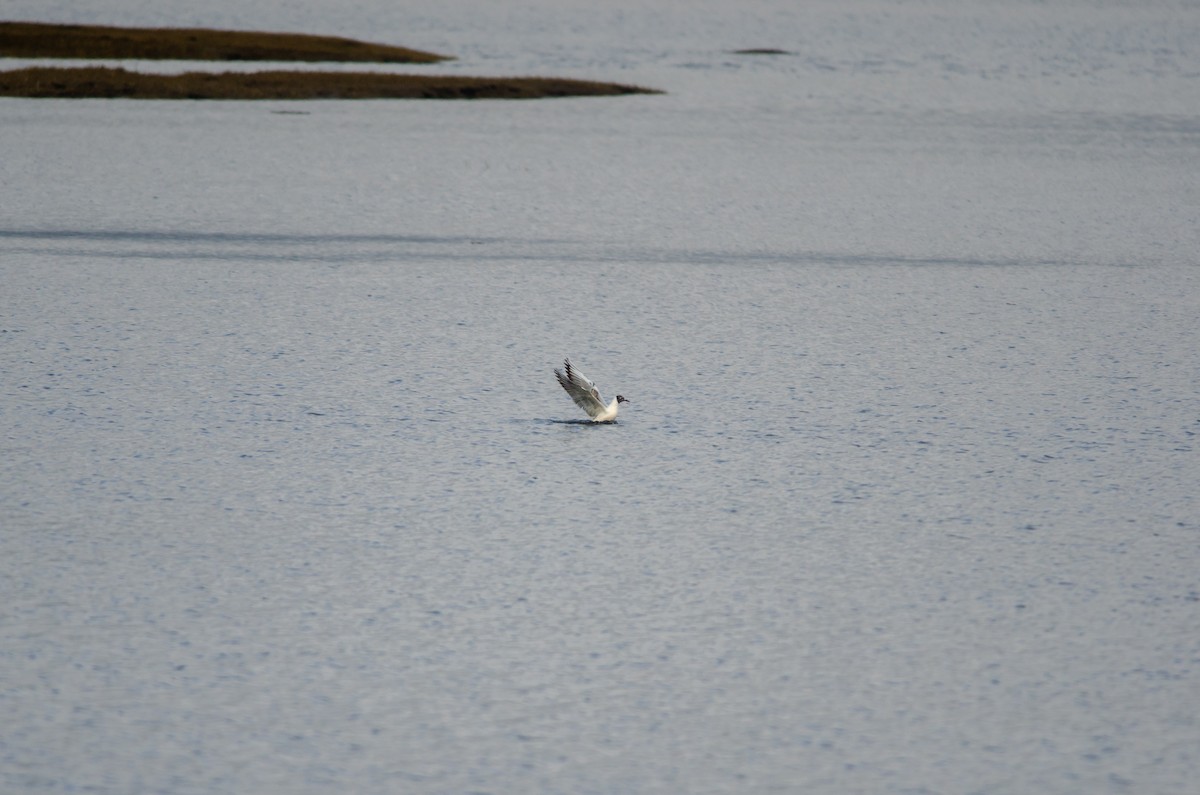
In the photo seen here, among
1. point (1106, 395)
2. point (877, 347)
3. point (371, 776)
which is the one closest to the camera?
point (371, 776)

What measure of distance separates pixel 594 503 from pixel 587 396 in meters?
0.77

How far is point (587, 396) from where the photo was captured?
512cm

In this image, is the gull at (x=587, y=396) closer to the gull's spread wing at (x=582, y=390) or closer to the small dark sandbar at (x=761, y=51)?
the gull's spread wing at (x=582, y=390)

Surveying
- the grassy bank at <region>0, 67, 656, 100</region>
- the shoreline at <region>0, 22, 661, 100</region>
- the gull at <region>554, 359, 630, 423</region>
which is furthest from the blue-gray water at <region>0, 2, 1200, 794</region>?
the shoreline at <region>0, 22, 661, 100</region>

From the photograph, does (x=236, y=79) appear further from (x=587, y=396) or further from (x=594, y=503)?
(x=594, y=503)

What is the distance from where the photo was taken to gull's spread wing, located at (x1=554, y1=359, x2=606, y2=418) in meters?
4.93

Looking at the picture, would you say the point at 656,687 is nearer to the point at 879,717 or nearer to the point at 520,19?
the point at 879,717

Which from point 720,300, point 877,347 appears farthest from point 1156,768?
point 720,300

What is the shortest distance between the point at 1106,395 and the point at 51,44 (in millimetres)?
24689

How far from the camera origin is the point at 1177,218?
10.6m

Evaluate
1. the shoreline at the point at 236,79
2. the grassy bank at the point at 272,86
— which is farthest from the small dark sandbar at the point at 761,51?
the grassy bank at the point at 272,86

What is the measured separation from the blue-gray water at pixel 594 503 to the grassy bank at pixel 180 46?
16.7m

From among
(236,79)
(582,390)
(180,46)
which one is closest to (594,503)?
(582,390)

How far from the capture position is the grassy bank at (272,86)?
19156 mm
